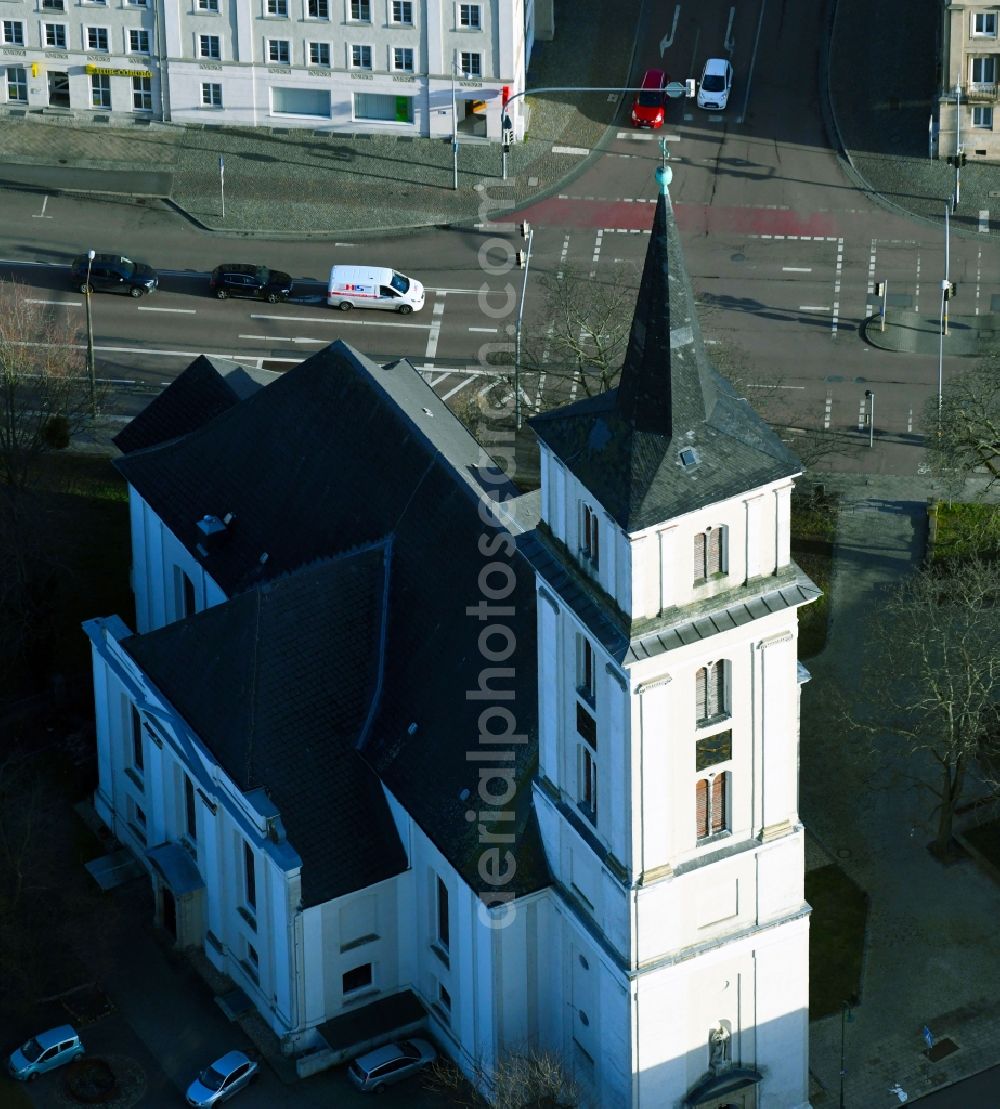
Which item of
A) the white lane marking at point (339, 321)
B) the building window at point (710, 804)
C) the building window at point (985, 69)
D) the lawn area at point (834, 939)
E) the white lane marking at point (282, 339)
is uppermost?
the building window at point (985, 69)

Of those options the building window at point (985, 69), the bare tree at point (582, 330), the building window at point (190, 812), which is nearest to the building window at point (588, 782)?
the building window at point (190, 812)

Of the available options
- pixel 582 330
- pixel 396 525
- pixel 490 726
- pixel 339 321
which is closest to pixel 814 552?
pixel 582 330

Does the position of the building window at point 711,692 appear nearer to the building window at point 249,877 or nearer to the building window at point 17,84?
the building window at point 249,877

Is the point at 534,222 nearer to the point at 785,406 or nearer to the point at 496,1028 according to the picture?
the point at 785,406

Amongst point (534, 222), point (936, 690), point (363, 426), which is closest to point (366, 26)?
point (534, 222)

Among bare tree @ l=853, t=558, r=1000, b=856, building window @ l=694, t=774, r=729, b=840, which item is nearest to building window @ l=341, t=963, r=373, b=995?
building window @ l=694, t=774, r=729, b=840

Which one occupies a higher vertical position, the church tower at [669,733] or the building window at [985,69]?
the building window at [985,69]

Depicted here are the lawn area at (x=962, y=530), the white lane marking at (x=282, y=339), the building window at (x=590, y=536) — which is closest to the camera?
the building window at (x=590, y=536)
